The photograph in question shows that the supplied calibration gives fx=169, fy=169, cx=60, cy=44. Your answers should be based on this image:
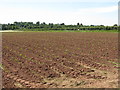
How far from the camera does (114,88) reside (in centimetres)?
607

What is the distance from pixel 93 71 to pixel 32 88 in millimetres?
3430

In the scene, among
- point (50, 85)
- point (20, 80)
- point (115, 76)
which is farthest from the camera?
Answer: point (115, 76)

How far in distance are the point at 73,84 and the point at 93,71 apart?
6.99 feet

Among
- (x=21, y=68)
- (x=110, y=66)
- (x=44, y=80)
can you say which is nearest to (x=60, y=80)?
(x=44, y=80)

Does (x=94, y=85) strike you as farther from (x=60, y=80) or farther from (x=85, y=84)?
(x=60, y=80)

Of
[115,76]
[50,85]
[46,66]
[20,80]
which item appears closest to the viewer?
[50,85]

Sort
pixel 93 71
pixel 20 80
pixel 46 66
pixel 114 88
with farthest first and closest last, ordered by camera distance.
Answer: pixel 46 66, pixel 93 71, pixel 20 80, pixel 114 88

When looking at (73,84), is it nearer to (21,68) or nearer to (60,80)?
(60,80)

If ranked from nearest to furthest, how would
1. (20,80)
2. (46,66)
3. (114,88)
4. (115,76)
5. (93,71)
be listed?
(114,88), (20,80), (115,76), (93,71), (46,66)

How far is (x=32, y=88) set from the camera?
20.5ft

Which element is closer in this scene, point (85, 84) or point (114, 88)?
point (114, 88)

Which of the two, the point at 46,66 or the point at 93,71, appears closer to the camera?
the point at 93,71

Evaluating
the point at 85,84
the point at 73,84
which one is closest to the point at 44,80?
the point at 73,84

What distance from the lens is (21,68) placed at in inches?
347
